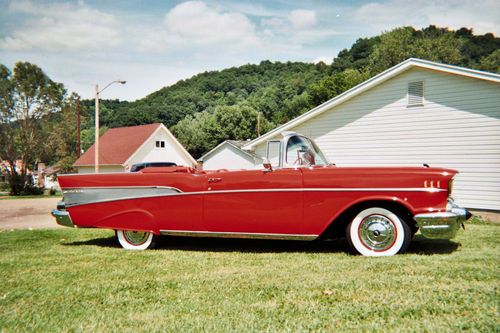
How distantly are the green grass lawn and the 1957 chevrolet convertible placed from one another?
12.3 inches

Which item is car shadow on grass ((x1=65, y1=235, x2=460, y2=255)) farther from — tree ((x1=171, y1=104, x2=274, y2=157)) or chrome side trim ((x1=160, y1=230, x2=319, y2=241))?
tree ((x1=171, y1=104, x2=274, y2=157))

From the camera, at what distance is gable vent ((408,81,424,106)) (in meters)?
12.3

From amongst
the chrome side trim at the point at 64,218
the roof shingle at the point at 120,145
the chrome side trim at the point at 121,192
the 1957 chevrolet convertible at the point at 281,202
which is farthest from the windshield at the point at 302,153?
the roof shingle at the point at 120,145

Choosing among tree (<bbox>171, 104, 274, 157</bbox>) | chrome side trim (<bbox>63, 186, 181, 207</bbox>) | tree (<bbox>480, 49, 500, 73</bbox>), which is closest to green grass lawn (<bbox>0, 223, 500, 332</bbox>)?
chrome side trim (<bbox>63, 186, 181, 207</bbox>)

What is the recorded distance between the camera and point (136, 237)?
5.75m

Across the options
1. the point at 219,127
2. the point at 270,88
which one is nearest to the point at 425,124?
the point at 219,127

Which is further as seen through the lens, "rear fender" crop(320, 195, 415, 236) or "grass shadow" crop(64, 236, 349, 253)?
→ "grass shadow" crop(64, 236, 349, 253)

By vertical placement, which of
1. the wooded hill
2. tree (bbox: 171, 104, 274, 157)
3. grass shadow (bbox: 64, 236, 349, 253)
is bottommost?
grass shadow (bbox: 64, 236, 349, 253)

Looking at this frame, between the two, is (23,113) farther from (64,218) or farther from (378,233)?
(378,233)

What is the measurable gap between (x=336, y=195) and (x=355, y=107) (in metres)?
9.37

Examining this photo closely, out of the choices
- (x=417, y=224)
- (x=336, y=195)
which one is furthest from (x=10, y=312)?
(x=417, y=224)

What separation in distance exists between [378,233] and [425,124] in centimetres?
850

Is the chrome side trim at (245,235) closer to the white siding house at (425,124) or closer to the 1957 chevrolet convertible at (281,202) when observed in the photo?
the 1957 chevrolet convertible at (281,202)

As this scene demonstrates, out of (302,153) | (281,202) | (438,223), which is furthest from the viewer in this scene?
(302,153)
